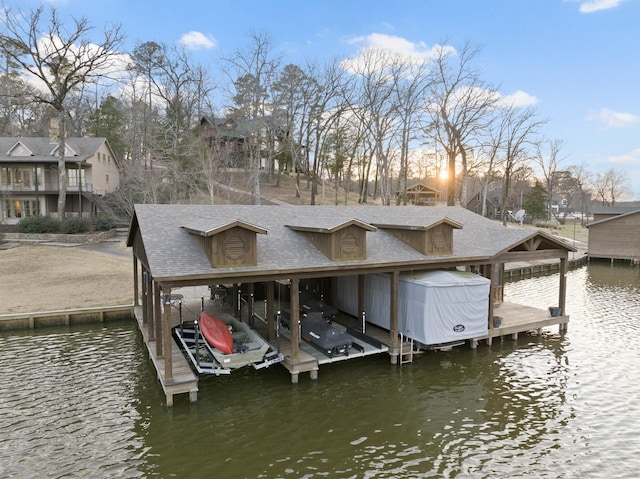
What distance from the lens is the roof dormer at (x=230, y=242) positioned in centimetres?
1166

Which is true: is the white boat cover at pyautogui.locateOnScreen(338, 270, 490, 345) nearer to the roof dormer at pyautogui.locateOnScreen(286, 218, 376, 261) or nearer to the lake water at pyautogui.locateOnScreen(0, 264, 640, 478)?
the lake water at pyautogui.locateOnScreen(0, 264, 640, 478)

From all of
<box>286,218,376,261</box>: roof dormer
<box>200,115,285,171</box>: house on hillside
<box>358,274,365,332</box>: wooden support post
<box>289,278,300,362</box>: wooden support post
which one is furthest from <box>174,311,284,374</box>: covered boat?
<box>200,115,285,171</box>: house on hillside

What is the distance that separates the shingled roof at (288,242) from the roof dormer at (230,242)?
18cm

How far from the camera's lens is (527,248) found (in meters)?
17.1

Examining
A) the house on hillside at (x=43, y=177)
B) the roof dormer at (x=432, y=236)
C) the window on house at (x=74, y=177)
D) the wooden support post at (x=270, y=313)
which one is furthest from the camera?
the window on house at (x=74, y=177)

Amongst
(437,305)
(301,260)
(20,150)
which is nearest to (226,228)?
(301,260)

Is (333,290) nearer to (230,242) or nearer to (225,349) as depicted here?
(225,349)

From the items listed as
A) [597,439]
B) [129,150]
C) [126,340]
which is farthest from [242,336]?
[129,150]

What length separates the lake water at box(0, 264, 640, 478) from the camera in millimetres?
9031

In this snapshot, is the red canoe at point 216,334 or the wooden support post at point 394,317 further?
the wooden support post at point 394,317

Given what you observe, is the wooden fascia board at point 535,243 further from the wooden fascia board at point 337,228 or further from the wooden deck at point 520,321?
the wooden fascia board at point 337,228

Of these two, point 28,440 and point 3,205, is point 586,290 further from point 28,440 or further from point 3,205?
point 3,205

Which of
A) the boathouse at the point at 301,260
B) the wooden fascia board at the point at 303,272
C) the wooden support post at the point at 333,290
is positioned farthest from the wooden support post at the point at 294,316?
the wooden support post at the point at 333,290

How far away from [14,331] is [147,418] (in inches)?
415
